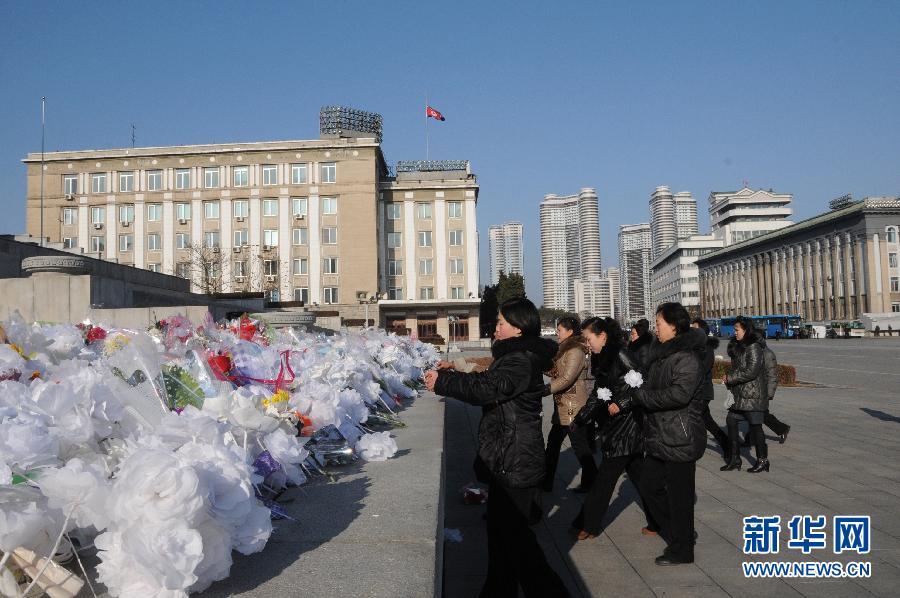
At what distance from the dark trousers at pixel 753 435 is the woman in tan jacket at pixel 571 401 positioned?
2.00 metres

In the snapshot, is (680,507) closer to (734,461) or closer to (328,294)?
(734,461)

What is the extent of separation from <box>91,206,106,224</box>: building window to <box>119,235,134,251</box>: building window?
1.99 metres

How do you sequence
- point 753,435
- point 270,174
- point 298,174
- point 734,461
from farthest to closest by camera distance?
point 270,174
point 298,174
point 734,461
point 753,435

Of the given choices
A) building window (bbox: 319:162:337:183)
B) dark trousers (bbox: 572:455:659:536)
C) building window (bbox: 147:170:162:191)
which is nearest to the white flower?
dark trousers (bbox: 572:455:659:536)

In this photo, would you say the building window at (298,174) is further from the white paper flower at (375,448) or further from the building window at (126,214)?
the white paper flower at (375,448)

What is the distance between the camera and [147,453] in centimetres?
194

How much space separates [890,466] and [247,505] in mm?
8016

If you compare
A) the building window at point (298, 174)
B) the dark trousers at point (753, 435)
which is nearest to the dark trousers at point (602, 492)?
the dark trousers at point (753, 435)

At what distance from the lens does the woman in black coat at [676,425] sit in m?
4.71

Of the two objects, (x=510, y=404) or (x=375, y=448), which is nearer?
(x=510, y=404)

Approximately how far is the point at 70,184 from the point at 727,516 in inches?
2521

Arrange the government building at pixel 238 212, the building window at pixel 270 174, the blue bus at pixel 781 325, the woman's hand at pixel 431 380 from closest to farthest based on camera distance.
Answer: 1. the woman's hand at pixel 431 380
2. the government building at pixel 238 212
3. the building window at pixel 270 174
4. the blue bus at pixel 781 325

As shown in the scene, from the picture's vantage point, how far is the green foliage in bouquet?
10.6 feet

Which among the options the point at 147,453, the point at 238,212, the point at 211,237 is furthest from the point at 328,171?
the point at 147,453
